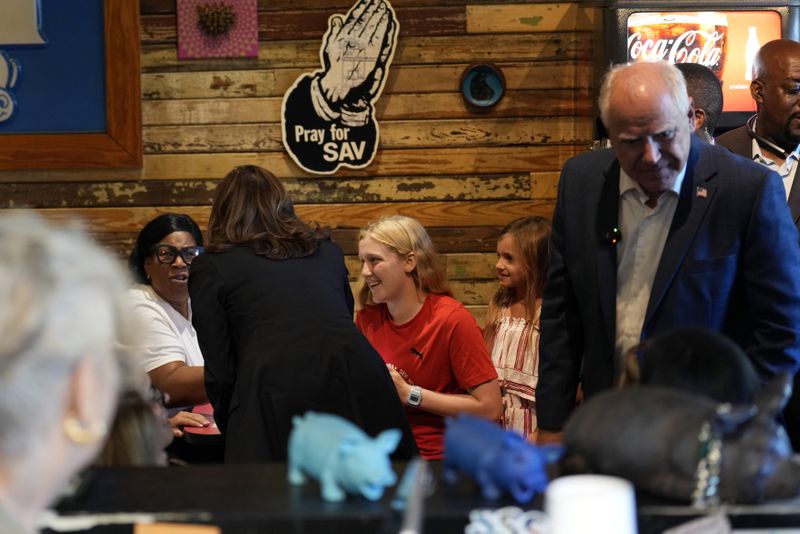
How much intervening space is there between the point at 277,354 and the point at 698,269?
1150 millimetres

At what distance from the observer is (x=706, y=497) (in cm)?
125

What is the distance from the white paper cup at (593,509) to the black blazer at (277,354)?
1.62m

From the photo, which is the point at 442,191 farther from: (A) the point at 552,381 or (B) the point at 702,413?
(B) the point at 702,413

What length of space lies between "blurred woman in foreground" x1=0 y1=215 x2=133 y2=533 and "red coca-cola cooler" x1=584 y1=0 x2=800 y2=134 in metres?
3.68

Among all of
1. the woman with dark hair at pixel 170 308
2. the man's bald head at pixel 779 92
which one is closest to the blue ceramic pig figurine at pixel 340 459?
the woman with dark hair at pixel 170 308

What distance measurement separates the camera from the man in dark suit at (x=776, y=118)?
11.8 ft

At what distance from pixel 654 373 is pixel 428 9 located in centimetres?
388

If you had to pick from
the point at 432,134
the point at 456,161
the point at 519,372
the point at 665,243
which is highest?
the point at 432,134

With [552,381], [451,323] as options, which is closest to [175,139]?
[451,323]

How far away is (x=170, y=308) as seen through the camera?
368 centimetres

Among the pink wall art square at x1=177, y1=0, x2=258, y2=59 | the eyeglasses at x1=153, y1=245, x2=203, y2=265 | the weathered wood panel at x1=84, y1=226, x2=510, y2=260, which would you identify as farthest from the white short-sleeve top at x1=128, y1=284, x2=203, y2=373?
the pink wall art square at x1=177, y1=0, x2=258, y2=59

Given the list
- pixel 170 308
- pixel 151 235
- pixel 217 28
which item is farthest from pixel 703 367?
pixel 217 28

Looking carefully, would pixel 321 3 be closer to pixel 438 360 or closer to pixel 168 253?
pixel 168 253

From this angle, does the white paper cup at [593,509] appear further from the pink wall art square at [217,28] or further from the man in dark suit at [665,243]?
the pink wall art square at [217,28]
